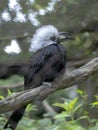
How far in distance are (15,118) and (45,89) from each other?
0.24 meters

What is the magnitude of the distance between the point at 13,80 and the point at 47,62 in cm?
158

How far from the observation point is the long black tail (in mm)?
2272

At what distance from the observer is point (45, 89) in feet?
8.13

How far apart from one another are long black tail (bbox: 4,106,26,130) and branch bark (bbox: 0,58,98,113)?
0.25 feet

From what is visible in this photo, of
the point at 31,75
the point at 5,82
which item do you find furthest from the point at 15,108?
the point at 5,82

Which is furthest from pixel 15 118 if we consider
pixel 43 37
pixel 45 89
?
pixel 43 37

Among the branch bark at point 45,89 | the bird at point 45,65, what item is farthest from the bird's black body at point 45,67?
the branch bark at point 45,89

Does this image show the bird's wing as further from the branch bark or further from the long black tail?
the long black tail

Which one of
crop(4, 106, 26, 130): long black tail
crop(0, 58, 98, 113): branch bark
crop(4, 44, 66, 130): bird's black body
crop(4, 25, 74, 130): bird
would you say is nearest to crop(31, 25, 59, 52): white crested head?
crop(4, 25, 74, 130): bird

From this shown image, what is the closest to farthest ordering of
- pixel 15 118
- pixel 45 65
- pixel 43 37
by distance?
1. pixel 15 118
2. pixel 45 65
3. pixel 43 37

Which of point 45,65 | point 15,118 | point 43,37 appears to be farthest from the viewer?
point 43,37

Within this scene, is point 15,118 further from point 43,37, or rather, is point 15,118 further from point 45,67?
point 43,37

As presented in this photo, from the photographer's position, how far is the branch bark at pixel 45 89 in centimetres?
229

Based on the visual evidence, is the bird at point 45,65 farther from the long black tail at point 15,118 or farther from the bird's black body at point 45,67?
the long black tail at point 15,118
